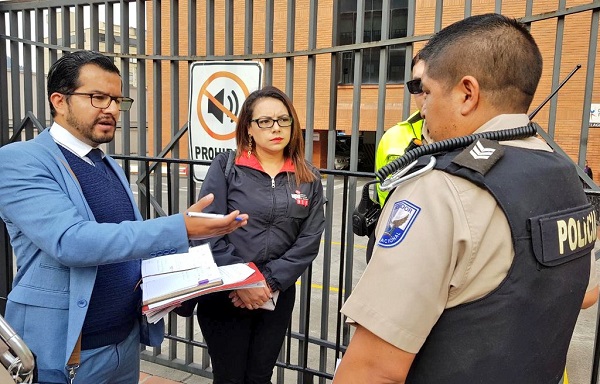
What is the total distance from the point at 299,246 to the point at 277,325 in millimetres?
419

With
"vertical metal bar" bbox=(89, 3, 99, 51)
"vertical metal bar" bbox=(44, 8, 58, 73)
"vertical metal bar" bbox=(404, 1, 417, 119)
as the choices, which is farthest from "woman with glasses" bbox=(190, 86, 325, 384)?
"vertical metal bar" bbox=(44, 8, 58, 73)

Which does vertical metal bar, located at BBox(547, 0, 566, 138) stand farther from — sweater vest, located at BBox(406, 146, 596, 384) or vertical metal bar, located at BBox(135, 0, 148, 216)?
vertical metal bar, located at BBox(135, 0, 148, 216)

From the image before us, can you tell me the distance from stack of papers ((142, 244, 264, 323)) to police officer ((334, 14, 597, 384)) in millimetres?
799

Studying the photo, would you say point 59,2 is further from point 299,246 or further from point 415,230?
point 415,230

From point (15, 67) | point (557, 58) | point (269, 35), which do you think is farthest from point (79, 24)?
point (557, 58)

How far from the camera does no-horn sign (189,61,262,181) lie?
3316mm

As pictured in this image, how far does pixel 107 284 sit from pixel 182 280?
0.98 feet

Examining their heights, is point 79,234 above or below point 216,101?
below

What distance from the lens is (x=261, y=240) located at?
2.28 m

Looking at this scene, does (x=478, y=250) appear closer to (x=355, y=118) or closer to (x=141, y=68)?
(x=355, y=118)

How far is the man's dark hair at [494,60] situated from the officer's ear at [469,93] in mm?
12

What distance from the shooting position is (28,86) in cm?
416

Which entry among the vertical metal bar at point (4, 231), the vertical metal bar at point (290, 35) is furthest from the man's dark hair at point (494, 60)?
the vertical metal bar at point (4, 231)

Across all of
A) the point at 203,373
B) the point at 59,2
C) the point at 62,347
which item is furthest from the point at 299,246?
the point at 59,2
